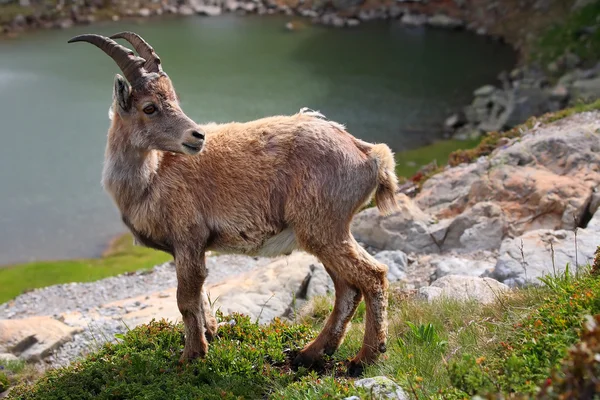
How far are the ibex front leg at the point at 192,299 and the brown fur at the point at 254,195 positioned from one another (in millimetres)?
11

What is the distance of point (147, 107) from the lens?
6703mm

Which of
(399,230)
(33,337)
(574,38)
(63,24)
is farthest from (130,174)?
(63,24)

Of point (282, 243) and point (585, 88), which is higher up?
point (585, 88)

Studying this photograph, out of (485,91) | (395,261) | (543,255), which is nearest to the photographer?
(543,255)

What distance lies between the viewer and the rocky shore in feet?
30.3

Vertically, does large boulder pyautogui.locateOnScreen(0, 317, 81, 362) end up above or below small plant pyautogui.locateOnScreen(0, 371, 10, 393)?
below

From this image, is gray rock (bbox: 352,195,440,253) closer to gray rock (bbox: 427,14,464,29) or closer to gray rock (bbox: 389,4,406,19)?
gray rock (bbox: 427,14,464,29)

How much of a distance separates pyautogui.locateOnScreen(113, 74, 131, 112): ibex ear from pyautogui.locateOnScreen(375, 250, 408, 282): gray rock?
18.5 ft

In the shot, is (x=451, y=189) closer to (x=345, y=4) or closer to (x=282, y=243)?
(x=282, y=243)

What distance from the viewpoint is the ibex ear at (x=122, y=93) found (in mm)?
6512

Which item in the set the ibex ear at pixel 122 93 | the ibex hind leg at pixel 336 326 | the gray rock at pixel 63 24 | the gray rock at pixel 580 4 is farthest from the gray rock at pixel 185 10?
the ibex hind leg at pixel 336 326

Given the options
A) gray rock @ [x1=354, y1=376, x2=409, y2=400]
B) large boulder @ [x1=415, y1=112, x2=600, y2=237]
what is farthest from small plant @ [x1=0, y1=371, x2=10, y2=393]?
large boulder @ [x1=415, y1=112, x2=600, y2=237]

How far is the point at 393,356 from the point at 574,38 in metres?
26.1

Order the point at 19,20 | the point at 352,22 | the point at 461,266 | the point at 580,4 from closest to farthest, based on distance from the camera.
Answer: the point at 461,266, the point at 580,4, the point at 19,20, the point at 352,22
